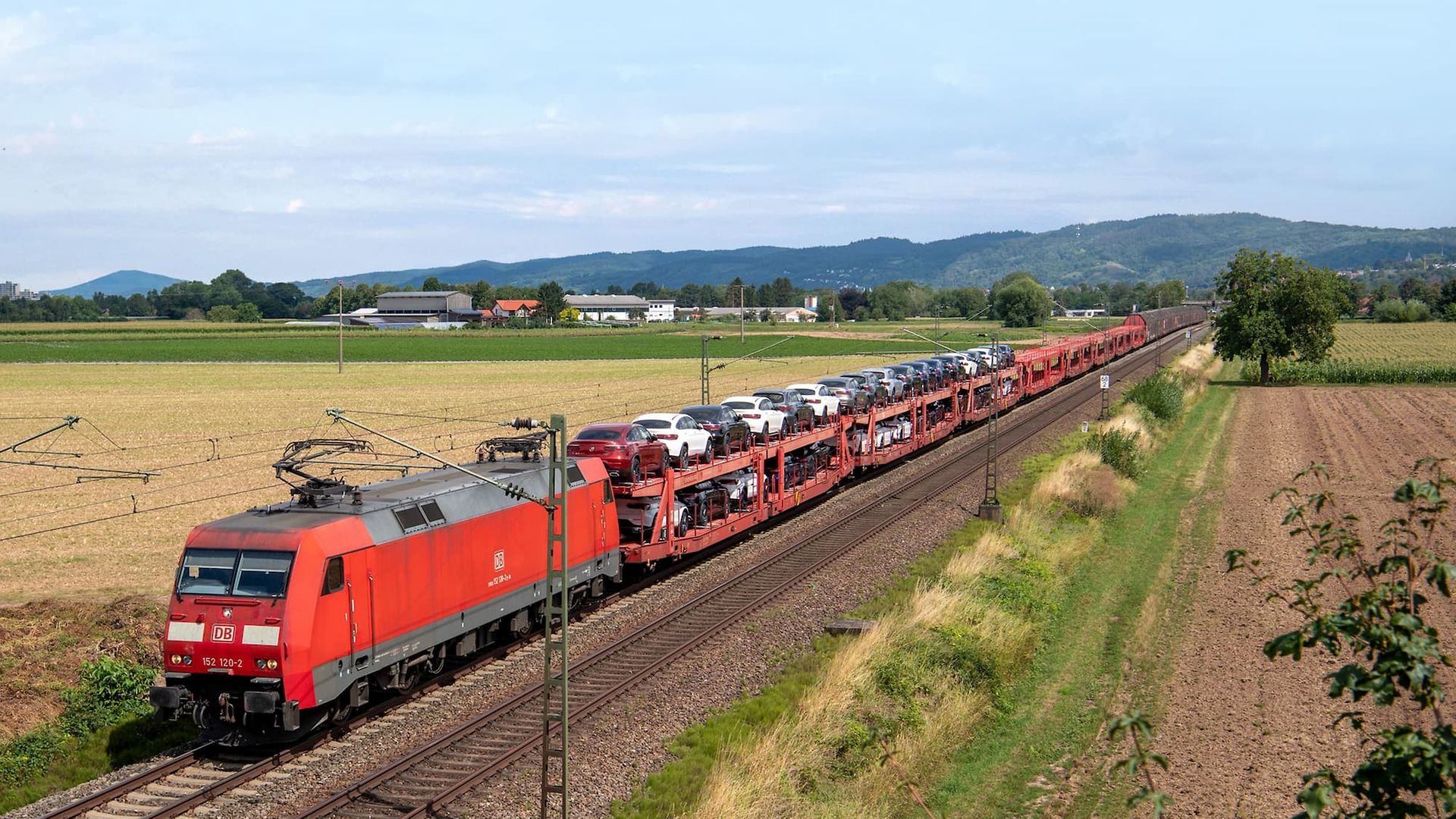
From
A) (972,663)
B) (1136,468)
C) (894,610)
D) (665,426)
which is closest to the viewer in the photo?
(972,663)

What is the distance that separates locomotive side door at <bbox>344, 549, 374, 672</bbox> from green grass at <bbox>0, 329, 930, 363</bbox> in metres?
86.4

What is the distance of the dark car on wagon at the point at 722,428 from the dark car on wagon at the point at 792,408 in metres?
3.49

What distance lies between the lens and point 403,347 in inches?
5433

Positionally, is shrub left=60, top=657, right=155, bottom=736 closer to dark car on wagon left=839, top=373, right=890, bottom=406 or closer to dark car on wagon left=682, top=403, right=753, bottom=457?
dark car on wagon left=682, top=403, right=753, bottom=457

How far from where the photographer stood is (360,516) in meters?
18.7

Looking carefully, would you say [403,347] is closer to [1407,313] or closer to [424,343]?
[424,343]

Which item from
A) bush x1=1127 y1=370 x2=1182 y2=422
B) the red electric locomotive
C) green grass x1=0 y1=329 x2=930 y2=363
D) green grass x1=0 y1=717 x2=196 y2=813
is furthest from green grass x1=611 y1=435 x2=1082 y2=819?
green grass x1=0 y1=329 x2=930 y2=363

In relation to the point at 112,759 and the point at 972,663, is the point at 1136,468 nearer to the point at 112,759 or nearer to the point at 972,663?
the point at 972,663

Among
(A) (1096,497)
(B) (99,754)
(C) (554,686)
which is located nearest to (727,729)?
(C) (554,686)

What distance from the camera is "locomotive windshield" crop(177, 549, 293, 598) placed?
1727 centimetres

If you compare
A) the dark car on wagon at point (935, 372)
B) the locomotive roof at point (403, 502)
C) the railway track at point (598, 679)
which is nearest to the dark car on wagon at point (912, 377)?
the dark car on wagon at point (935, 372)

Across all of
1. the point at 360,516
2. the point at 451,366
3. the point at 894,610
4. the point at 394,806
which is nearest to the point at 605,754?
the point at 394,806

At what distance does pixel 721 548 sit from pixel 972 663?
44.3 feet

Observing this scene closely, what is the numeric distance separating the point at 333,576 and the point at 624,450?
37.7 ft
